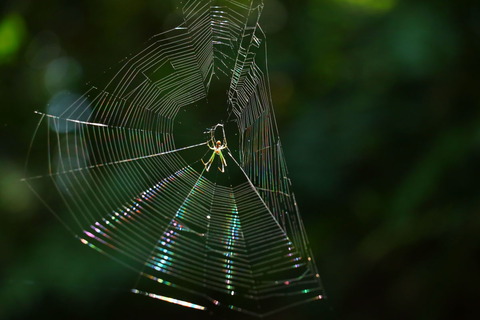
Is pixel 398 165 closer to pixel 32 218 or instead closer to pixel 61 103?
pixel 61 103

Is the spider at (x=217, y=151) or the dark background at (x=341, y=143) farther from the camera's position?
the spider at (x=217, y=151)

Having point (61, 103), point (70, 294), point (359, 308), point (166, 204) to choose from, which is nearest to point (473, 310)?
point (359, 308)

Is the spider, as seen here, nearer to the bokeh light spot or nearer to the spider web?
the spider web

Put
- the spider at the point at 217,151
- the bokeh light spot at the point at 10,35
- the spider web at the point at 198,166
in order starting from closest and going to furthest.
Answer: the spider web at the point at 198,166 < the bokeh light spot at the point at 10,35 < the spider at the point at 217,151

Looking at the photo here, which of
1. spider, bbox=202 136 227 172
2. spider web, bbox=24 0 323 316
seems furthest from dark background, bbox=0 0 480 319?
spider, bbox=202 136 227 172

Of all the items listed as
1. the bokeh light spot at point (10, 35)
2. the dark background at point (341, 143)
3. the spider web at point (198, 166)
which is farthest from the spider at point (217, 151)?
the bokeh light spot at point (10, 35)

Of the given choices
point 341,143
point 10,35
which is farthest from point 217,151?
point 10,35

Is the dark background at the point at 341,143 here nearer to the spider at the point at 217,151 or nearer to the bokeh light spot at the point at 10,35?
the bokeh light spot at the point at 10,35
